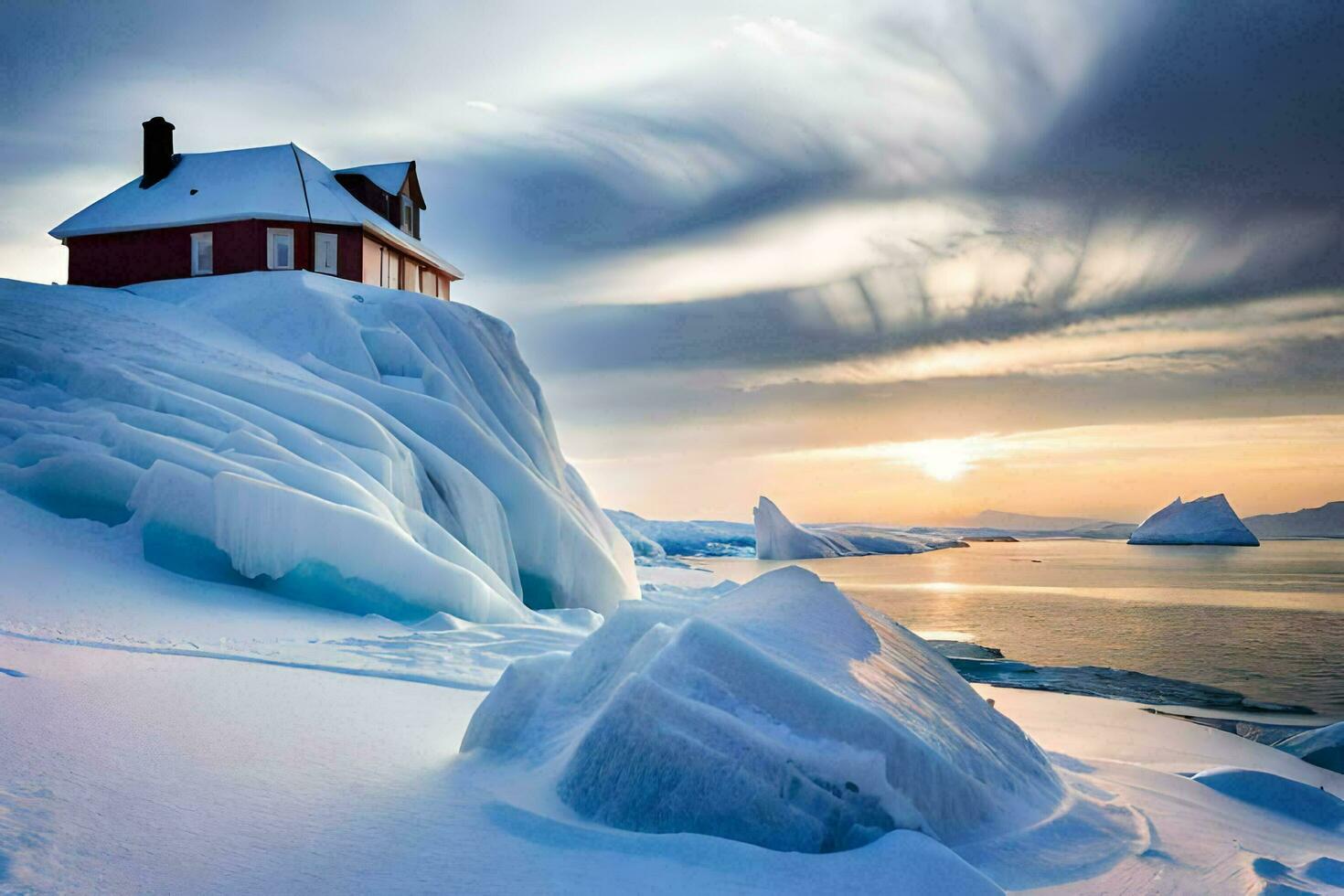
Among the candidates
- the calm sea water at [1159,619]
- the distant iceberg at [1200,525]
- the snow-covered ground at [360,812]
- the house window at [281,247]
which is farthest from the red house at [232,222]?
the distant iceberg at [1200,525]

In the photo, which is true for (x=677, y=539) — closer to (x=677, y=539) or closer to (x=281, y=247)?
(x=677, y=539)

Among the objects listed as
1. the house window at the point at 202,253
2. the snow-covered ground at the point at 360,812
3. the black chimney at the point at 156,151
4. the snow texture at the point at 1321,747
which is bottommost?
the snow texture at the point at 1321,747

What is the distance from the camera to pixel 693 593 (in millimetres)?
18000

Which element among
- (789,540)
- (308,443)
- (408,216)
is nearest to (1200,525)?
(789,540)

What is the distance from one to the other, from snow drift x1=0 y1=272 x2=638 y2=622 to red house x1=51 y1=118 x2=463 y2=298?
10.4ft

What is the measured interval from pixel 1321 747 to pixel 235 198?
71.5ft

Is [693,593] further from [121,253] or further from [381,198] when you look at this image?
[121,253]

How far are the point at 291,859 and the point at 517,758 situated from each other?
1.15m

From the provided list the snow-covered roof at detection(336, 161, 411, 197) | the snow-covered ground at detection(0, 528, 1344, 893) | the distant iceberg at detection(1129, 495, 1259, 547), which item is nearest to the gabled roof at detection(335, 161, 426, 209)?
the snow-covered roof at detection(336, 161, 411, 197)

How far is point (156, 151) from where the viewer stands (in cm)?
2145

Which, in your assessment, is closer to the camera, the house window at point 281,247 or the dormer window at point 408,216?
the house window at point 281,247

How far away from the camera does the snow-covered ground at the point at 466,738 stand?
2.57m

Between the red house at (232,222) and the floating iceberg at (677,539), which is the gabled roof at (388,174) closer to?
the red house at (232,222)

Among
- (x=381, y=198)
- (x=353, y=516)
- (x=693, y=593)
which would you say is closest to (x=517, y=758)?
(x=353, y=516)
